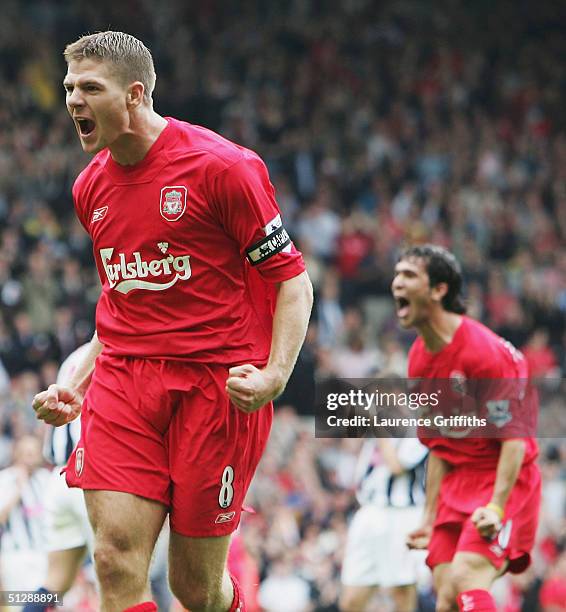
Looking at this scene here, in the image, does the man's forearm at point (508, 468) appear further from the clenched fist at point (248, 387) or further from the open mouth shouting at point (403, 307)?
the clenched fist at point (248, 387)

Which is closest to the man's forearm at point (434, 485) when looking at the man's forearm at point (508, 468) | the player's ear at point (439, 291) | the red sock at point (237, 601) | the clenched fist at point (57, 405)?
the man's forearm at point (508, 468)

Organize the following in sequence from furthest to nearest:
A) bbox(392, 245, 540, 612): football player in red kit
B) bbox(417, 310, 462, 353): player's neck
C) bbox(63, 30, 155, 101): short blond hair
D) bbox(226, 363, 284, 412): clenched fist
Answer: bbox(417, 310, 462, 353): player's neck, bbox(392, 245, 540, 612): football player in red kit, bbox(63, 30, 155, 101): short blond hair, bbox(226, 363, 284, 412): clenched fist

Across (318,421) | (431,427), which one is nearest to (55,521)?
(318,421)

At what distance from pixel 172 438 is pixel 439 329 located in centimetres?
218

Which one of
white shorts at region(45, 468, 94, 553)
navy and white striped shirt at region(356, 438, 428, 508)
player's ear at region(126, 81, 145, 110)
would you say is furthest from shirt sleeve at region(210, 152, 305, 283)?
navy and white striped shirt at region(356, 438, 428, 508)

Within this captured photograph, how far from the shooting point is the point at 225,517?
4961 mm

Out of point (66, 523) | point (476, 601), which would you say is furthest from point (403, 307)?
point (66, 523)

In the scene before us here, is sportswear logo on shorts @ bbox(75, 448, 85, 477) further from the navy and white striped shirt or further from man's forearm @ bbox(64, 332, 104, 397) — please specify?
the navy and white striped shirt

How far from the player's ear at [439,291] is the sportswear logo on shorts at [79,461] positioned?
2.44 meters

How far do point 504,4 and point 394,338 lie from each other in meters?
11.3

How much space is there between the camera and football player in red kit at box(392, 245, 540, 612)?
6.22 metres

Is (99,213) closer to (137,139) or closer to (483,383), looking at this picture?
(137,139)

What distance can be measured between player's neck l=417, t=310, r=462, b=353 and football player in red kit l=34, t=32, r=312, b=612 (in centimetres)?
179

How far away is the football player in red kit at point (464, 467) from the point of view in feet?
20.4
